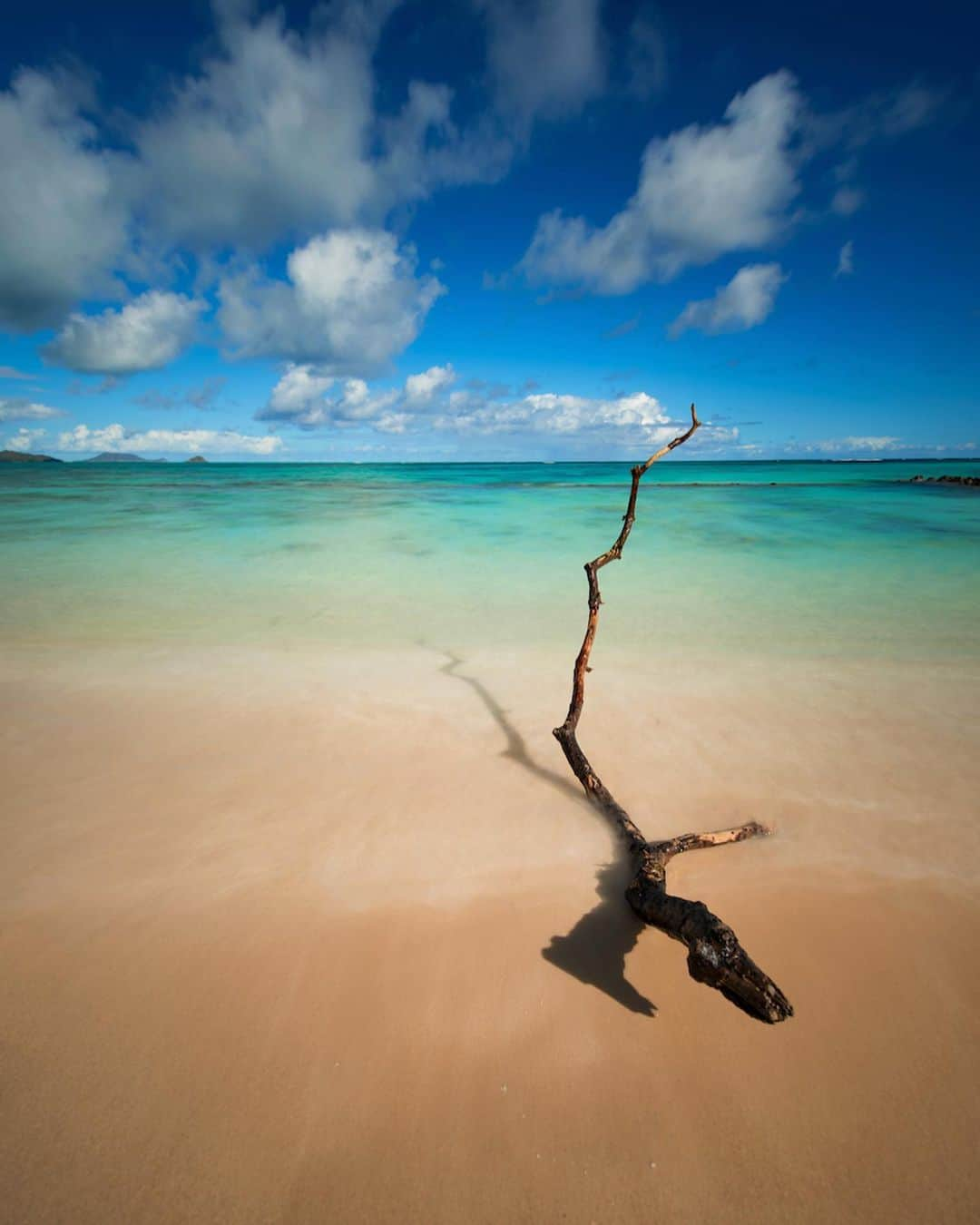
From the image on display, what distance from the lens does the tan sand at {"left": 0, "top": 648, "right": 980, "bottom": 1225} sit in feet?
5.73

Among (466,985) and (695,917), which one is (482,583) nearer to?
(466,985)

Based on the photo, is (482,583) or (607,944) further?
(482,583)

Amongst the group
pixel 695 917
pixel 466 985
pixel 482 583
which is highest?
pixel 695 917

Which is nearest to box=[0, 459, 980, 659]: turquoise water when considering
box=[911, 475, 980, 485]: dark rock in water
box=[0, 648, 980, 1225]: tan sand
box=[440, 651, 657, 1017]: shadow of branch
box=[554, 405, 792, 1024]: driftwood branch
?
box=[0, 648, 980, 1225]: tan sand

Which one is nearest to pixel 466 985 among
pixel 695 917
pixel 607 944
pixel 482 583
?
pixel 607 944

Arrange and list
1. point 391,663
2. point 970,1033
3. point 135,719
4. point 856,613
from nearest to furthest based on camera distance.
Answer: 1. point 970,1033
2. point 135,719
3. point 391,663
4. point 856,613

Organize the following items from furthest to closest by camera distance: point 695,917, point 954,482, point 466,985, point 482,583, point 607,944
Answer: point 954,482 < point 482,583 < point 607,944 < point 466,985 < point 695,917

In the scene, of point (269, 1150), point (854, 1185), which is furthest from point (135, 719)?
point (854, 1185)

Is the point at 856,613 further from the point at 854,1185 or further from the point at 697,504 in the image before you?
the point at 697,504

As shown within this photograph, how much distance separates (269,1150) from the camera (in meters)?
1.79

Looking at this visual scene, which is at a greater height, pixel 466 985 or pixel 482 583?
pixel 466 985

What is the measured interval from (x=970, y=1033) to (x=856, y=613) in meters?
7.37

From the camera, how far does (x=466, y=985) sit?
2.34 metres

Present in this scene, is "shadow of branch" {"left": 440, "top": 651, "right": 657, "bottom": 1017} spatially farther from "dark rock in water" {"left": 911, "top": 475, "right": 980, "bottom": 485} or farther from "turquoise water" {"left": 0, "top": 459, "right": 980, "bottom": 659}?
"dark rock in water" {"left": 911, "top": 475, "right": 980, "bottom": 485}
